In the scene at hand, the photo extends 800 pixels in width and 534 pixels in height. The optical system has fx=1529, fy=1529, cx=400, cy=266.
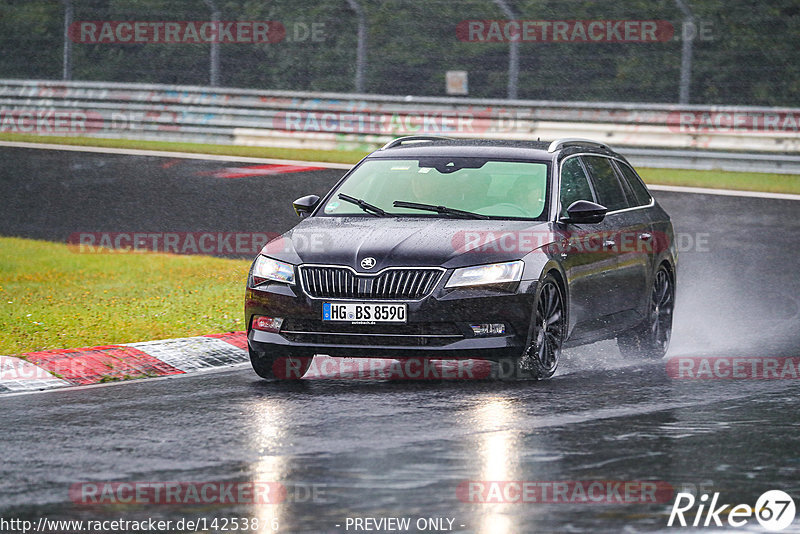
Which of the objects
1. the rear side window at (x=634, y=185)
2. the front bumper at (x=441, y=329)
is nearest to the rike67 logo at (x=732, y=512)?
the front bumper at (x=441, y=329)

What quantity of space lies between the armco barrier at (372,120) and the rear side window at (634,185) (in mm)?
11721

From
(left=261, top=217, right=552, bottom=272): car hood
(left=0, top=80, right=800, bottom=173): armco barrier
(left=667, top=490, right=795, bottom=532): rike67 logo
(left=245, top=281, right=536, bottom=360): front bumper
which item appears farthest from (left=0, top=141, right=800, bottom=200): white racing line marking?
(left=667, top=490, right=795, bottom=532): rike67 logo

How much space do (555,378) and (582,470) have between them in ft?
10.2

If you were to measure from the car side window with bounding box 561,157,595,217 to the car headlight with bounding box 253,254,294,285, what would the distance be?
2077 mm

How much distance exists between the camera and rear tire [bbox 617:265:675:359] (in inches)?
455

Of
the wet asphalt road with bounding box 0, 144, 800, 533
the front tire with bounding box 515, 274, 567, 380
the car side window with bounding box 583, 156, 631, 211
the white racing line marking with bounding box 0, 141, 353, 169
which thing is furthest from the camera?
the white racing line marking with bounding box 0, 141, 353, 169

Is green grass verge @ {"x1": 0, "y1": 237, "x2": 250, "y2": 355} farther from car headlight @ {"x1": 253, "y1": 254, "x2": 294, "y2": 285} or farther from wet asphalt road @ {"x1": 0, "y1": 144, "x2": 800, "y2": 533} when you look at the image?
car headlight @ {"x1": 253, "y1": 254, "x2": 294, "y2": 285}

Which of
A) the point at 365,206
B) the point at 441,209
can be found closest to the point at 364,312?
the point at 441,209

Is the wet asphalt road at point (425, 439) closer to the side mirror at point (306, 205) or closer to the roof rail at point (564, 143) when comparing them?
the side mirror at point (306, 205)

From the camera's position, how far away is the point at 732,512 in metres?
6.24

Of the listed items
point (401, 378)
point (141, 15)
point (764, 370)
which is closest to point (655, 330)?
point (764, 370)

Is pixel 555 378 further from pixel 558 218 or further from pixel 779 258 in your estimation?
pixel 779 258

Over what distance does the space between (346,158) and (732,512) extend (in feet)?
67.7

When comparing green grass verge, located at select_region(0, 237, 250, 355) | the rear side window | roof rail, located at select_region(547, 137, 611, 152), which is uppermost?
roof rail, located at select_region(547, 137, 611, 152)
